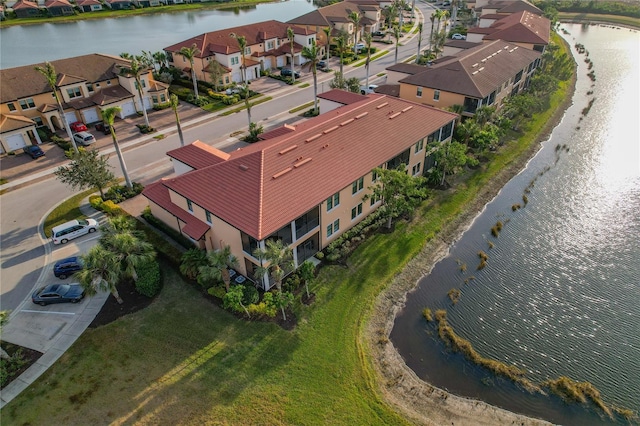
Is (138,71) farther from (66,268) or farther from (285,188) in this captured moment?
(285,188)

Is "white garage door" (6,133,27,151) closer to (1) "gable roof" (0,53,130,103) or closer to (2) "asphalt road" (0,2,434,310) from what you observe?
(1) "gable roof" (0,53,130,103)

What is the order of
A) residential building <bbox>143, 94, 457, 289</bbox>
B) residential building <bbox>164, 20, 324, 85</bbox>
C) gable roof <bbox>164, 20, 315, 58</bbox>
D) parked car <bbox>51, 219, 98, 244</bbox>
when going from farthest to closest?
gable roof <bbox>164, 20, 315, 58</bbox> < residential building <bbox>164, 20, 324, 85</bbox> < parked car <bbox>51, 219, 98, 244</bbox> < residential building <bbox>143, 94, 457, 289</bbox>

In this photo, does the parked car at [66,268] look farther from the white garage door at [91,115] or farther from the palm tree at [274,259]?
the white garage door at [91,115]

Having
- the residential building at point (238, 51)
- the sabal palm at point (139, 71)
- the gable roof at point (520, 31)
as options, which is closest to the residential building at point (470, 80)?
the gable roof at point (520, 31)

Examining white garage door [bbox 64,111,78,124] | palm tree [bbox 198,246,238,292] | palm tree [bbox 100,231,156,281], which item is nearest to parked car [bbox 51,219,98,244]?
palm tree [bbox 100,231,156,281]

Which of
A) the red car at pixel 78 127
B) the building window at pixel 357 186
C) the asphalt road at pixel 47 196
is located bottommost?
the asphalt road at pixel 47 196

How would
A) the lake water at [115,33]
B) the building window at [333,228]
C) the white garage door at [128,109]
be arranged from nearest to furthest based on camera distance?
the building window at [333,228]
the white garage door at [128,109]
the lake water at [115,33]

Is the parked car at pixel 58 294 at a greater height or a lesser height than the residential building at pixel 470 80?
lesser

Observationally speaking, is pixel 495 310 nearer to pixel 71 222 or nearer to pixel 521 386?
pixel 521 386
